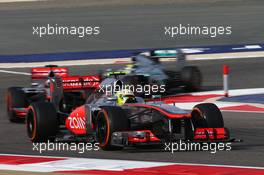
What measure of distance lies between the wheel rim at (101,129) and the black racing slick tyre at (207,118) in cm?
137

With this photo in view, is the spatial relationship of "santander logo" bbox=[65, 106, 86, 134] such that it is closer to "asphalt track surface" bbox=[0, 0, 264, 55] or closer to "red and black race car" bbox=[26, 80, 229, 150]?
"red and black race car" bbox=[26, 80, 229, 150]

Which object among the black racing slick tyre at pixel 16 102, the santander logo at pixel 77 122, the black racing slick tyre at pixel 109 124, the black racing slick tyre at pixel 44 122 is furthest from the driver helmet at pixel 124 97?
the black racing slick tyre at pixel 16 102

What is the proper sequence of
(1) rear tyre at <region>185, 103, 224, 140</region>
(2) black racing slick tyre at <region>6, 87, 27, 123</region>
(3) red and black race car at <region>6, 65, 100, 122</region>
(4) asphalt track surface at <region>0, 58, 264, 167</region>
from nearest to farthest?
(4) asphalt track surface at <region>0, 58, 264, 167</region> → (1) rear tyre at <region>185, 103, 224, 140</region> → (3) red and black race car at <region>6, 65, 100, 122</region> → (2) black racing slick tyre at <region>6, 87, 27, 123</region>

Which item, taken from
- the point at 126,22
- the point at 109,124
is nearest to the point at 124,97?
the point at 109,124

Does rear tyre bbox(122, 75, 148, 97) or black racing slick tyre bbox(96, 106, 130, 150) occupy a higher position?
rear tyre bbox(122, 75, 148, 97)

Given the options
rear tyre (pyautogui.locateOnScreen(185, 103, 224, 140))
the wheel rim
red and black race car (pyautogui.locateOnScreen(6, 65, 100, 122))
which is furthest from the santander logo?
rear tyre (pyautogui.locateOnScreen(185, 103, 224, 140))

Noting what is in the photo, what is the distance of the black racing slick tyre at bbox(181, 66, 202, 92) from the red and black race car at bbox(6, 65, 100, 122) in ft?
14.9

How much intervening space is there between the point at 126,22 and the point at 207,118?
2973 centimetres

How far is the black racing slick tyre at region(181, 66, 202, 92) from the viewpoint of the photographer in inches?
927

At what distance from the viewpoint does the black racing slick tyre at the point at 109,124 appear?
14547 millimetres

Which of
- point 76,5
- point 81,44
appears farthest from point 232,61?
point 76,5

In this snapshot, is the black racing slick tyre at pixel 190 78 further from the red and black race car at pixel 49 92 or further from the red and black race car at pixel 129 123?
the red and black race car at pixel 129 123

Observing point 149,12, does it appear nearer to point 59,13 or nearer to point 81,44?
point 59,13

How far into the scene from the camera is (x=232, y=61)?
30641 mm
